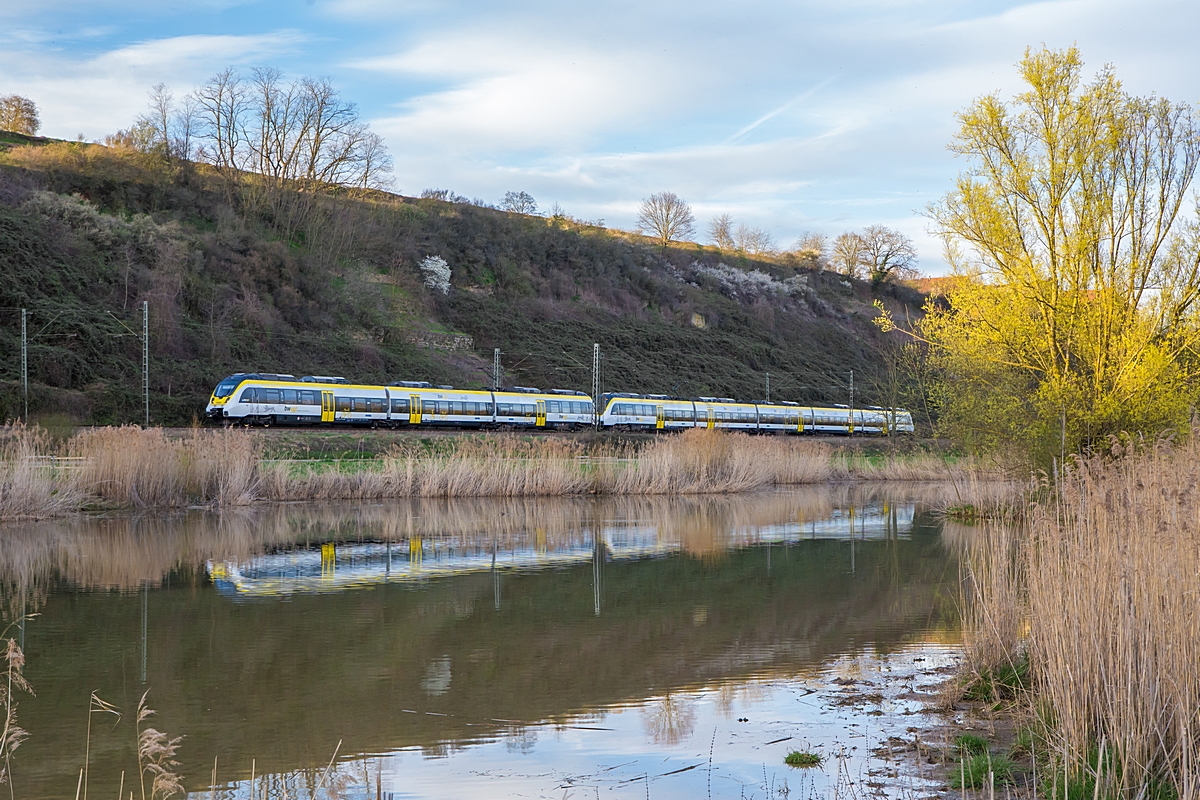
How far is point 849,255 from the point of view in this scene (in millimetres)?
99625

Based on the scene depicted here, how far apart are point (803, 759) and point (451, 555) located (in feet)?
29.1

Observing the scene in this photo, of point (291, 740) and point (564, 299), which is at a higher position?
point (564, 299)

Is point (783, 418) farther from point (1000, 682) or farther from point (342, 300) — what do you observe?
point (1000, 682)

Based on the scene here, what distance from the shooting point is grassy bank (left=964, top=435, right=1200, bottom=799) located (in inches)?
161

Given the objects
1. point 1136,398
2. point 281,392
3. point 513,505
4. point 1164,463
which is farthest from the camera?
point 281,392

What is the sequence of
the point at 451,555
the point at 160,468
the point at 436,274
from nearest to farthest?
the point at 451,555 → the point at 160,468 → the point at 436,274

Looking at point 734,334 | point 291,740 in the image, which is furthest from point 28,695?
point 734,334

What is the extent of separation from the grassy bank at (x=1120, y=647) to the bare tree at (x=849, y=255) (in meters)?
95.6

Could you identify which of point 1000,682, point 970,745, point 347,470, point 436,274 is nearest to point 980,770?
point 970,745

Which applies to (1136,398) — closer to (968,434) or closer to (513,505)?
(968,434)

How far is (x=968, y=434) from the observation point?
18328 mm

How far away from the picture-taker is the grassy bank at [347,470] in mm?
16844

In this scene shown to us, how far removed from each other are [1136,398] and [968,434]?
360 centimetres

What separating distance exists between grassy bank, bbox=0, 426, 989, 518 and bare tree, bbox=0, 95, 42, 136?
47134 millimetres
